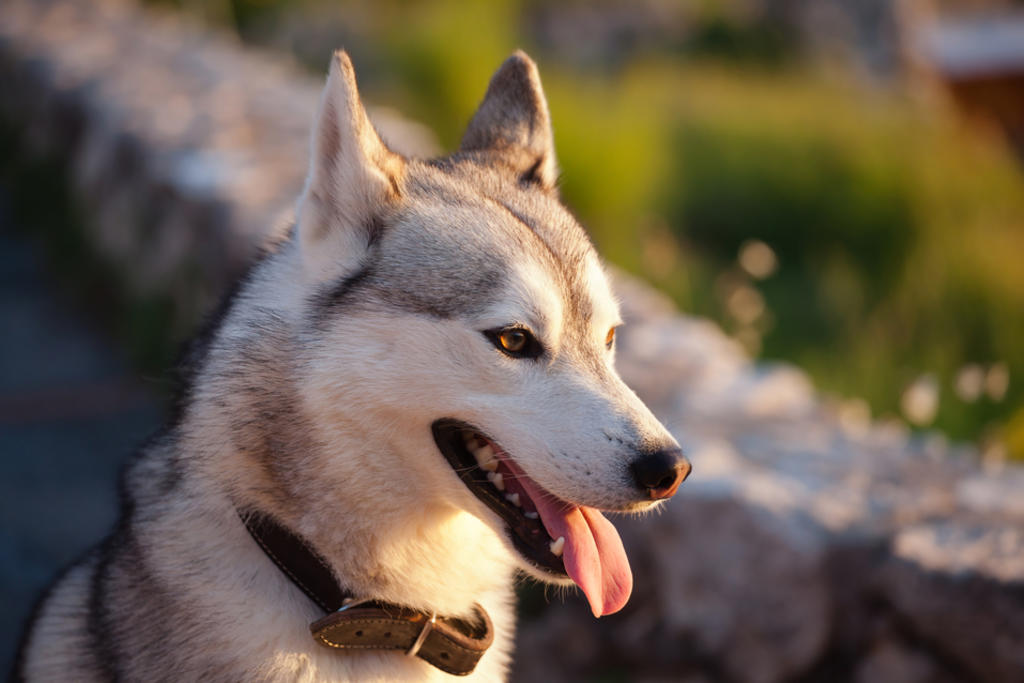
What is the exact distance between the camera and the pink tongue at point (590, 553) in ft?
6.97

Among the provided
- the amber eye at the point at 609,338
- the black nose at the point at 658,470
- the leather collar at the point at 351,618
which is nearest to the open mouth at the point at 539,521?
the black nose at the point at 658,470

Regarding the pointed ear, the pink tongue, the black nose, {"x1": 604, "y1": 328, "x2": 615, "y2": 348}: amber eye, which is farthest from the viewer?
the pointed ear

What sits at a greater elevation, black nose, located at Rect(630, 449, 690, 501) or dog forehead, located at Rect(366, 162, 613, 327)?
dog forehead, located at Rect(366, 162, 613, 327)

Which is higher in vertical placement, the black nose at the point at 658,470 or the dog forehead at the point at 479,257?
the dog forehead at the point at 479,257

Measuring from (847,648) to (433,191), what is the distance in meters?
2.23

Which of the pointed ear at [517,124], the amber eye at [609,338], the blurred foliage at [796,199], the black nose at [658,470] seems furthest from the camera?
the blurred foliage at [796,199]

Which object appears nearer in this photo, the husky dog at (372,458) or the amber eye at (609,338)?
the husky dog at (372,458)

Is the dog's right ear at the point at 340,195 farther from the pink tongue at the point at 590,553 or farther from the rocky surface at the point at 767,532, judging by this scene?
the rocky surface at the point at 767,532

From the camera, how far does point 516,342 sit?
2164 millimetres

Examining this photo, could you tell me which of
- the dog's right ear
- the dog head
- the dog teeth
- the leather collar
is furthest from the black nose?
the dog's right ear

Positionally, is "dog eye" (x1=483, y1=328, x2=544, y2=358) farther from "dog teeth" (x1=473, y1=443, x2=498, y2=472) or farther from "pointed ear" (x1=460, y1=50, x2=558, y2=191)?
"pointed ear" (x1=460, y1=50, x2=558, y2=191)

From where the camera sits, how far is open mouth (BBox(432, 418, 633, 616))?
211 centimetres

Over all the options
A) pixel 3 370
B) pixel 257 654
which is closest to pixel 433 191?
pixel 257 654

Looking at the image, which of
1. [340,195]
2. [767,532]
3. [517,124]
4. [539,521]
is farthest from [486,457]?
[767,532]
